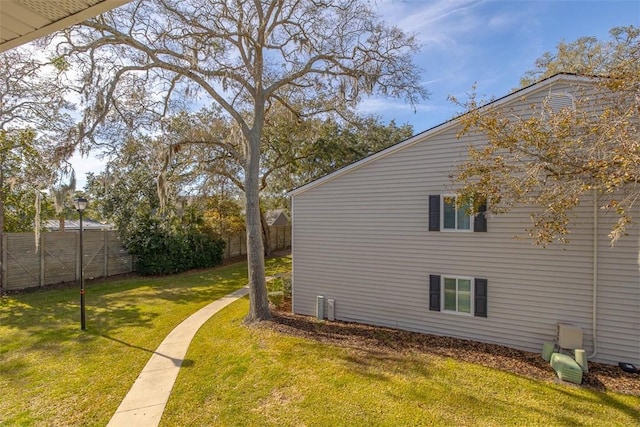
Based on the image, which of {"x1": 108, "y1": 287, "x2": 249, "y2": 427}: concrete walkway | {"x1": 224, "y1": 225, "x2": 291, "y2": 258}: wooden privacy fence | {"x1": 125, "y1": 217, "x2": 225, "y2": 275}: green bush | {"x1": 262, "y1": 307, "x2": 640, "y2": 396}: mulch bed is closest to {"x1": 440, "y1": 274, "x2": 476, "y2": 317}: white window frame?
{"x1": 262, "y1": 307, "x2": 640, "y2": 396}: mulch bed

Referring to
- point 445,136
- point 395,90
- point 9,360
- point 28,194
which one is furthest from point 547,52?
point 28,194

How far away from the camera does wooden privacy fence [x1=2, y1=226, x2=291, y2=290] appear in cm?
1260

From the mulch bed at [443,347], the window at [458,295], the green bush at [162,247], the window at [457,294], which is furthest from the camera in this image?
the green bush at [162,247]

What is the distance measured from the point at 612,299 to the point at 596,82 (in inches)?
175

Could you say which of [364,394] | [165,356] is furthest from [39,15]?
[165,356]

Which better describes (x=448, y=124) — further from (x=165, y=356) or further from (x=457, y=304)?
(x=165, y=356)

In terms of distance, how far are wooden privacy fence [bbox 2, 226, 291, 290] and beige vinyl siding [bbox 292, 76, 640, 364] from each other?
34.9 ft

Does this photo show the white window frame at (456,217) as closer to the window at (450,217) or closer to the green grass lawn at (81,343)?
the window at (450,217)

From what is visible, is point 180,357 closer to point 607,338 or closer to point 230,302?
point 230,302

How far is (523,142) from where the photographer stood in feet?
20.5

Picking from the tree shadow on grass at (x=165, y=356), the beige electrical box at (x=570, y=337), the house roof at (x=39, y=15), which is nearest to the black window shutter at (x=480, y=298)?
the beige electrical box at (x=570, y=337)

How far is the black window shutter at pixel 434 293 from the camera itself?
8.48 metres

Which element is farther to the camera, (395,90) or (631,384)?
(395,90)

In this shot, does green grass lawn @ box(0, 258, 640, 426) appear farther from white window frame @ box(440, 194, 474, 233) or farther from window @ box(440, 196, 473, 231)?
window @ box(440, 196, 473, 231)
